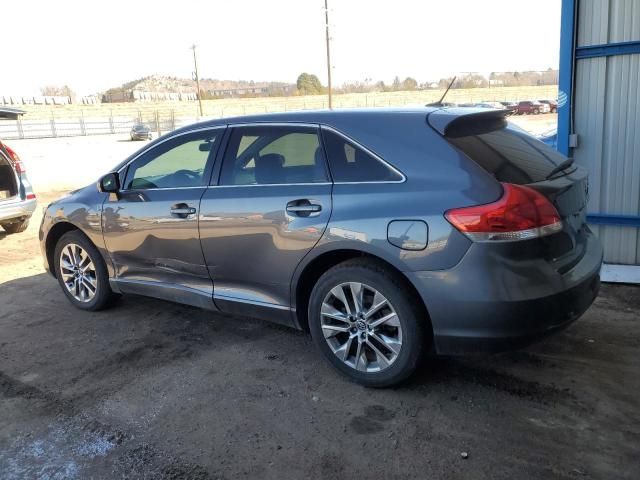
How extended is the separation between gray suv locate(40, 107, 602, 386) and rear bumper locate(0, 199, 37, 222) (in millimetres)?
4231

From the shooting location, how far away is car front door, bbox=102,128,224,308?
423cm

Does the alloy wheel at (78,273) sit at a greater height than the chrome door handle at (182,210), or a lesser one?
lesser

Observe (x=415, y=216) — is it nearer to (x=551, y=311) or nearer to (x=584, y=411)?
(x=551, y=311)

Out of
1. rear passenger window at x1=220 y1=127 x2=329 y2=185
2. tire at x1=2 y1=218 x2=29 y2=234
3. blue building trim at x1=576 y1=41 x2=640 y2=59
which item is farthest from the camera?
tire at x1=2 y1=218 x2=29 y2=234

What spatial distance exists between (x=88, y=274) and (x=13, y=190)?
3.93m

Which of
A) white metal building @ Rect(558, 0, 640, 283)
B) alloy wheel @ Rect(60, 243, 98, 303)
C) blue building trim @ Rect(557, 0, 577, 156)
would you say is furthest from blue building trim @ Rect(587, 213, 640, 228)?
alloy wheel @ Rect(60, 243, 98, 303)

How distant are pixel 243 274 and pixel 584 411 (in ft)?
7.42

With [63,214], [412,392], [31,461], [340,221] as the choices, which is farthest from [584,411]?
[63,214]

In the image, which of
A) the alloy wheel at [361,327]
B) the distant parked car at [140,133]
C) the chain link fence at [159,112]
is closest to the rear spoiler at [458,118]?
the alloy wheel at [361,327]

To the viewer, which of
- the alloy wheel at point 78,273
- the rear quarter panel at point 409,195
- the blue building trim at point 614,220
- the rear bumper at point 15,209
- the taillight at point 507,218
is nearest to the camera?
the taillight at point 507,218

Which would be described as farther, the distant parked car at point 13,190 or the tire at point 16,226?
the tire at point 16,226

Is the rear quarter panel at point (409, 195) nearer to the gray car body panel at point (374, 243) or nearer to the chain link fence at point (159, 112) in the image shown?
the gray car body panel at point (374, 243)

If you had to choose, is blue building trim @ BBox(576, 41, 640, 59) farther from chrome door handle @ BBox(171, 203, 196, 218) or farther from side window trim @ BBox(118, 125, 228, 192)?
chrome door handle @ BBox(171, 203, 196, 218)

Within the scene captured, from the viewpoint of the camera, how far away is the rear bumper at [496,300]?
2.98 meters
